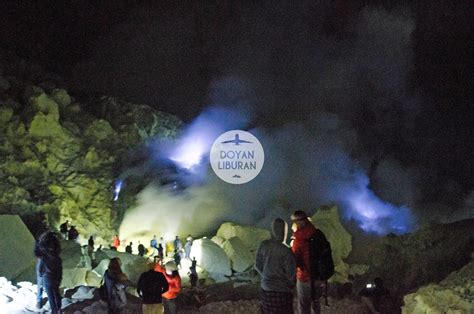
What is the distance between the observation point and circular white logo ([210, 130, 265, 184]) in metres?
19.6

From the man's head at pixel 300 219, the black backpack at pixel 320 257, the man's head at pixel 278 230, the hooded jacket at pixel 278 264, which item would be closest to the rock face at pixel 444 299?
the black backpack at pixel 320 257

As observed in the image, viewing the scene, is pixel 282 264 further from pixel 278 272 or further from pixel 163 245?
pixel 163 245

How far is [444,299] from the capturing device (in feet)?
23.3

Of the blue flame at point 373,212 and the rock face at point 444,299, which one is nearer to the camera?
the rock face at point 444,299

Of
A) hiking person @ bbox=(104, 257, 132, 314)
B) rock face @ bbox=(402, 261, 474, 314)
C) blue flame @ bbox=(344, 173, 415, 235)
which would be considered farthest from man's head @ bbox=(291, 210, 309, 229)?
blue flame @ bbox=(344, 173, 415, 235)

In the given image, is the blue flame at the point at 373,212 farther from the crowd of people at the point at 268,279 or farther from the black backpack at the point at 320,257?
the black backpack at the point at 320,257

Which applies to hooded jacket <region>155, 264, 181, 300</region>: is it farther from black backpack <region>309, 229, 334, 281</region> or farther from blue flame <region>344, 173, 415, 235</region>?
blue flame <region>344, 173, 415, 235</region>

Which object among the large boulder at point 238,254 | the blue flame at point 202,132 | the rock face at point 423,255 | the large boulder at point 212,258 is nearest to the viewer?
the rock face at point 423,255

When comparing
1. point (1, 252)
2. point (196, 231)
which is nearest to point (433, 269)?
point (1, 252)

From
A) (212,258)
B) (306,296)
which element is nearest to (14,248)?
(212,258)

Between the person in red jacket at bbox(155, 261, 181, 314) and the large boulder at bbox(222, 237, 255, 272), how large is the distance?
7.80m

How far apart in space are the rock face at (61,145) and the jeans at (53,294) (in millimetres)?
8785

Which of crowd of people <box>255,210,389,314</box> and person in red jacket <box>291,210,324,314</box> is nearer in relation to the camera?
crowd of people <box>255,210,389,314</box>

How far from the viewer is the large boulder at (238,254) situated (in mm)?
15137
